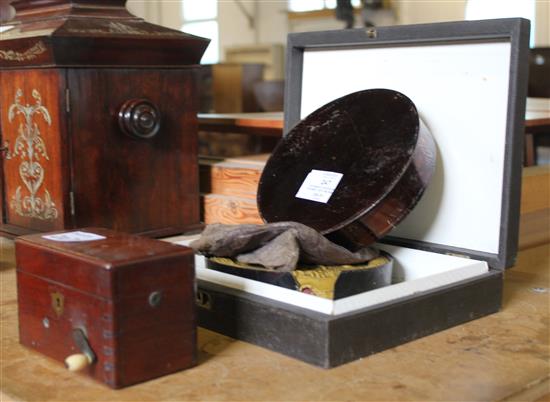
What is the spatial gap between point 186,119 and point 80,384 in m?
0.82

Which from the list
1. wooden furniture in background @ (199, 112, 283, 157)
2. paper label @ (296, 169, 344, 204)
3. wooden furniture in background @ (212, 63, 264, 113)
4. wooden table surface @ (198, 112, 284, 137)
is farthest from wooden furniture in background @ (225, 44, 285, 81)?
paper label @ (296, 169, 344, 204)

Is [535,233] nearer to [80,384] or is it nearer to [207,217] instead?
[207,217]

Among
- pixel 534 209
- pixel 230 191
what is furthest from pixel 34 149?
pixel 534 209

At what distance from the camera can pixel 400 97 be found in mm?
1235

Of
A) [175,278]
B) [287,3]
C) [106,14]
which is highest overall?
[287,3]

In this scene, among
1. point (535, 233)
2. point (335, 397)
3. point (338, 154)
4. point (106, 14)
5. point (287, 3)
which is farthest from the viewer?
point (287, 3)

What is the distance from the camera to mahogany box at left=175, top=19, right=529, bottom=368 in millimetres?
943

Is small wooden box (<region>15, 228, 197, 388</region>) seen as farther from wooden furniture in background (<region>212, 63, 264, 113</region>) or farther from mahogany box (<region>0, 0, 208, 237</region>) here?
wooden furniture in background (<region>212, 63, 264, 113</region>)

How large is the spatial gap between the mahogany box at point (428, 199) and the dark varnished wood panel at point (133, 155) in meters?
0.24

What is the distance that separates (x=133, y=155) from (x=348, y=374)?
76 cm

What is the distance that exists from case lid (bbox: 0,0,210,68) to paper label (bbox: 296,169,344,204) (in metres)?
0.43

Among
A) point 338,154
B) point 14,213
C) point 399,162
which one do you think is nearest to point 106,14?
point 14,213

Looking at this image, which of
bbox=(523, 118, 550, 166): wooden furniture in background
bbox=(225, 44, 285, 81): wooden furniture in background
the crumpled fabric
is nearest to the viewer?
the crumpled fabric

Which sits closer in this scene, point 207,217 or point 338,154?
point 338,154
